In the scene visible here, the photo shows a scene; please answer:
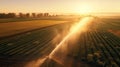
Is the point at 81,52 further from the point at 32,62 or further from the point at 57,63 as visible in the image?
the point at 32,62

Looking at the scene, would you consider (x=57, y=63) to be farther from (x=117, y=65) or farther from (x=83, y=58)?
(x=117, y=65)

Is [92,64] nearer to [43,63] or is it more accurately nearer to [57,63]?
[57,63]

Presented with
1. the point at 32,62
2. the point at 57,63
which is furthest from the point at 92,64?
the point at 32,62

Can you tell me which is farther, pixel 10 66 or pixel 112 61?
pixel 112 61

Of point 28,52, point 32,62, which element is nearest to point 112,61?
point 32,62

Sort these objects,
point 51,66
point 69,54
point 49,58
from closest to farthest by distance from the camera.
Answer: point 51,66
point 49,58
point 69,54

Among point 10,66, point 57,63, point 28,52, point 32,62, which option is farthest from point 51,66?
point 28,52

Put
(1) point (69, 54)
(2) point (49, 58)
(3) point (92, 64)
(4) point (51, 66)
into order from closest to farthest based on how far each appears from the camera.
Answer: (4) point (51, 66), (3) point (92, 64), (2) point (49, 58), (1) point (69, 54)

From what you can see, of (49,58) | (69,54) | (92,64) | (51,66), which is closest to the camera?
(51,66)

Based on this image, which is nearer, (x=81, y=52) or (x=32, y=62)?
(x=32, y=62)
